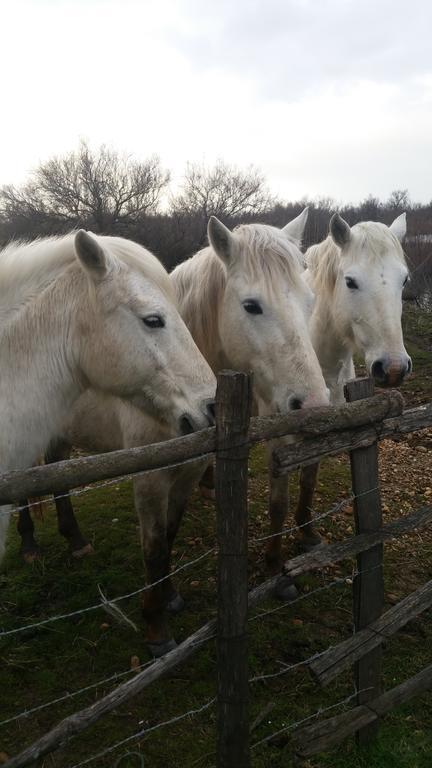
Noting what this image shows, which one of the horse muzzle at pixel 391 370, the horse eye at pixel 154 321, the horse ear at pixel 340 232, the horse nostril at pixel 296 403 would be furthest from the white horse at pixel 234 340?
the horse muzzle at pixel 391 370

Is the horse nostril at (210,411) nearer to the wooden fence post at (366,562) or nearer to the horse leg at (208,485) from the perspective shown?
the wooden fence post at (366,562)

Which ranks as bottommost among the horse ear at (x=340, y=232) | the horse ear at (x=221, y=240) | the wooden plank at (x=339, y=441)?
the wooden plank at (x=339, y=441)

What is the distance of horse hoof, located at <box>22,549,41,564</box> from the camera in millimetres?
4603

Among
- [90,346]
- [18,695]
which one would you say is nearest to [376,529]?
[90,346]

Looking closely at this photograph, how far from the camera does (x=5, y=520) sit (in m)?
2.46

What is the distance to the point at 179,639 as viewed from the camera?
3611mm

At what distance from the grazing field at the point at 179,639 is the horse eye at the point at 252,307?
1698 mm

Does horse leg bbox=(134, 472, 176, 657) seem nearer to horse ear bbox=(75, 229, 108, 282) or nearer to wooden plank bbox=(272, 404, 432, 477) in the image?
wooden plank bbox=(272, 404, 432, 477)

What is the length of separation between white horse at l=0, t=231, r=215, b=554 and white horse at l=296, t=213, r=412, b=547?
1961mm

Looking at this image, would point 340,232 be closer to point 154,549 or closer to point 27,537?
point 154,549

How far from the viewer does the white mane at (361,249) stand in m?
4.11

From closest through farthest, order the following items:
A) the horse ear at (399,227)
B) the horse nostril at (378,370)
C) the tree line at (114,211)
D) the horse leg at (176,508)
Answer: the horse leg at (176,508) < the horse nostril at (378,370) < the horse ear at (399,227) < the tree line at (114,211)

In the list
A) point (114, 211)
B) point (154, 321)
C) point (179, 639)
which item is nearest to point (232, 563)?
point (154, 321)

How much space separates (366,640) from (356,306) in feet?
8.52
